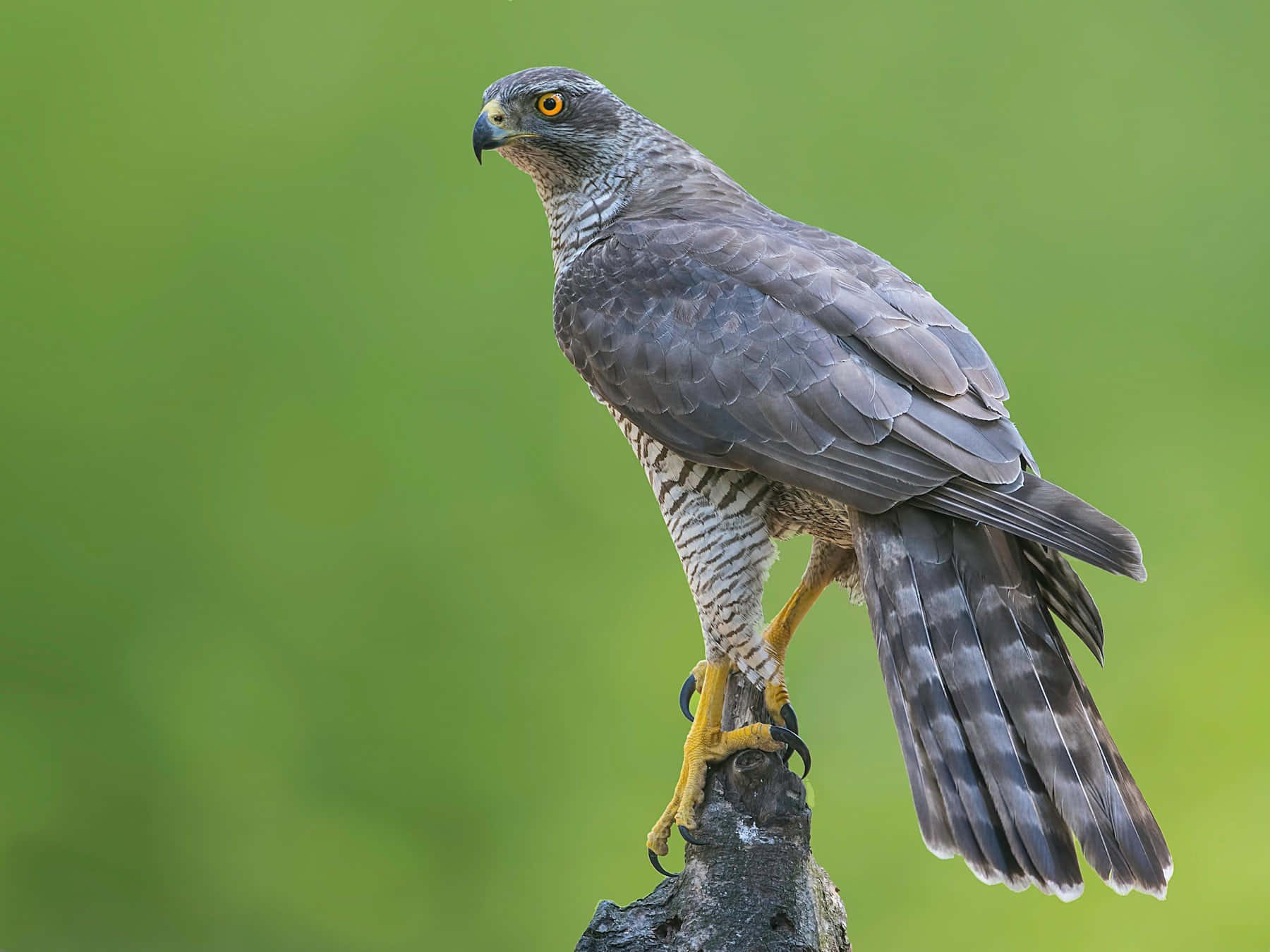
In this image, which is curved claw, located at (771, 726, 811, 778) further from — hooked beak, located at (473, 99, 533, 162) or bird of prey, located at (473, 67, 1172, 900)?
hooked beak, located at (473, 99, 533, 162)

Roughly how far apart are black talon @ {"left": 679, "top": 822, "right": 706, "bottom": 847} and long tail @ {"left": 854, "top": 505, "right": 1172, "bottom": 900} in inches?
20.9

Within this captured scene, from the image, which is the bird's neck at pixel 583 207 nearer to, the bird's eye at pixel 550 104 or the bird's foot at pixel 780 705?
the bird's eye at pixel 550 104

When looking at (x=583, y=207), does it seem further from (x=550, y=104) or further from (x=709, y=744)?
(x=709, y=744)

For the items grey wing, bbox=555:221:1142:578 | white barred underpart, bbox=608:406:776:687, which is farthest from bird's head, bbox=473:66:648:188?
white barred underpart, bbox=608:406:776:687

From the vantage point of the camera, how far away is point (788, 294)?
2.17 metres

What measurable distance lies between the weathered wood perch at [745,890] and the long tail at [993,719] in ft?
1.29

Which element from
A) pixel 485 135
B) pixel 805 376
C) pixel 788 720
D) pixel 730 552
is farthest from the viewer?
pixel 485 135

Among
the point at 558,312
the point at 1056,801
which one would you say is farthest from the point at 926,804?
the point at 558,312

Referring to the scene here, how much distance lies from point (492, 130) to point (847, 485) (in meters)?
1.16

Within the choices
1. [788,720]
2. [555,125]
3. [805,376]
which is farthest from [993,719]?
[555,125]

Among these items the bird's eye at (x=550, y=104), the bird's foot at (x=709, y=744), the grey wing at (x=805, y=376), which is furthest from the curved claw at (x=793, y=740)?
the bird's eye at (x=550, y=104)

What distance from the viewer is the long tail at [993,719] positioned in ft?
5.84

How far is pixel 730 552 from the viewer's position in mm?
2182

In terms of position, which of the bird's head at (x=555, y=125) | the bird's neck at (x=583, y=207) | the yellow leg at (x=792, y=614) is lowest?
the yellow leg at (x=792, y=614)
